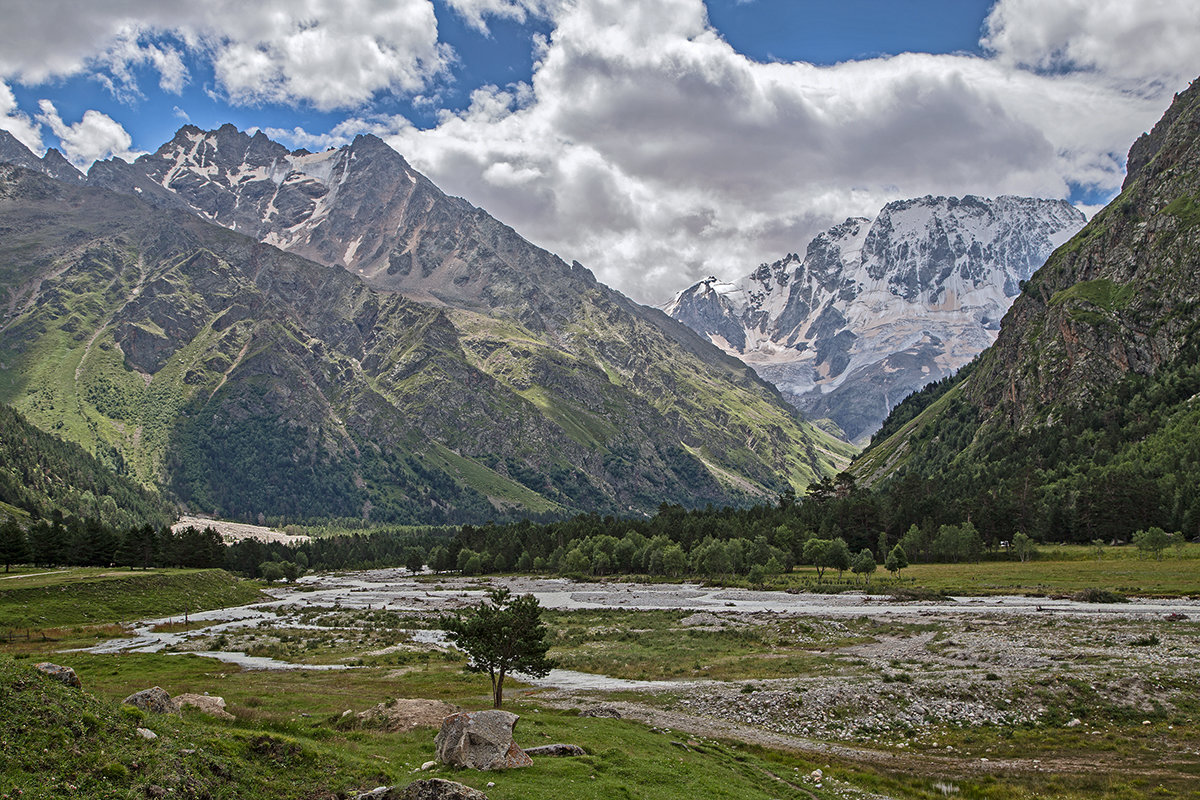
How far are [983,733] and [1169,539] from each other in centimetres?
11130

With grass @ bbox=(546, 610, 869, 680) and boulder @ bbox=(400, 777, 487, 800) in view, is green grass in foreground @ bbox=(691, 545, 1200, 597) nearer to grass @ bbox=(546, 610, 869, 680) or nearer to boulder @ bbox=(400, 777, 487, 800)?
grass @ bbox=(546, 610, 869, 680)

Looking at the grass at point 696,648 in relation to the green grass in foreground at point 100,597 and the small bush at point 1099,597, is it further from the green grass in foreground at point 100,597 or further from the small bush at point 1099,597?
the green grass in foreground at point 100,597

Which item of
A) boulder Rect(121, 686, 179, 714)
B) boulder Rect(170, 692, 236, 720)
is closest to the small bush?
boulder Rect(170, 692, 236, 720)

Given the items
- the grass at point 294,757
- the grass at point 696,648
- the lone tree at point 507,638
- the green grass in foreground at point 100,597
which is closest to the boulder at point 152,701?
the grass at point 294,757

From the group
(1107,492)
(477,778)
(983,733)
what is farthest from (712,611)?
(1107,492)

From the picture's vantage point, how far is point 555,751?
29.6 metres

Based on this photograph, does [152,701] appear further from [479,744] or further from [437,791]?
[437,791]

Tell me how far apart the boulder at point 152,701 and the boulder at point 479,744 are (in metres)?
11.0

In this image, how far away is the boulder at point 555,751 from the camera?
96.5 ft

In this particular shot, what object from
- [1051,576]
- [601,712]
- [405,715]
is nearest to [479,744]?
[405,715]

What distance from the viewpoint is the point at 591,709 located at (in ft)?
145

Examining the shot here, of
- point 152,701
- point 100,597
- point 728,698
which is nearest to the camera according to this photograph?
point 152,701

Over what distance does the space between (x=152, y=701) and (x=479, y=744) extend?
13285 mm

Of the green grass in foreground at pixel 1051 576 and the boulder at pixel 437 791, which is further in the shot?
the green grass in foreground at pixel 1051 576
